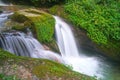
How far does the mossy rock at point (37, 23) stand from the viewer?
10047 mm

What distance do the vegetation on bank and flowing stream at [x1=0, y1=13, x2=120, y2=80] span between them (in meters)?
0.46

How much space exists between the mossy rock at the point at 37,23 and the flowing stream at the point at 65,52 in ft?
A: 0.78

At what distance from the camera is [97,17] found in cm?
1254

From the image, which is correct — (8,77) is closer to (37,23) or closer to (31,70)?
(31,70)

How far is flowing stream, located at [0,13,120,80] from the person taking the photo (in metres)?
9.51

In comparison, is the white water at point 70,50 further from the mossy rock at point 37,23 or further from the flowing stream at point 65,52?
the mossy rock at point 37,23

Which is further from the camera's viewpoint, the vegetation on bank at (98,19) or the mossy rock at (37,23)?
the vegetation on bank at (98,19)

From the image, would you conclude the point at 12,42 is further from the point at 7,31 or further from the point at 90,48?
the point at 90,48

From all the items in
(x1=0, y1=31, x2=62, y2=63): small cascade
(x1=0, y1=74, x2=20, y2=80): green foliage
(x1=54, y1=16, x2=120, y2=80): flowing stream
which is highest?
(x1=0, y1=74, x2=20, y2=80): green foliage

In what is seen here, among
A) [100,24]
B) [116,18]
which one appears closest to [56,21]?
[100,24]

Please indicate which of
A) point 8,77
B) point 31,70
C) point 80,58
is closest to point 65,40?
point 80,58

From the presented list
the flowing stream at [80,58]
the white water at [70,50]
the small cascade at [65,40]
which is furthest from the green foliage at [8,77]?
the small cascade at [65,40]

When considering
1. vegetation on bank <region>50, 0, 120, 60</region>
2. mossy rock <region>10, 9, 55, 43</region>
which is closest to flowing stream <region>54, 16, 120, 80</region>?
vegetation on bank <region>50, 0, 120, 60</region>

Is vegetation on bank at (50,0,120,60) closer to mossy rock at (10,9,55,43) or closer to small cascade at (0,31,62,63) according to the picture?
mossy rock at (10,9,55,43)
